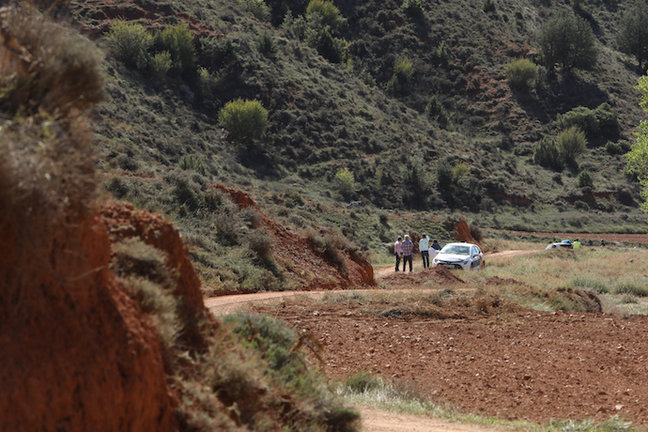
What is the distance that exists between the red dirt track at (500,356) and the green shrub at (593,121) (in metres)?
61.5

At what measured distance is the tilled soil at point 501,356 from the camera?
10.7m

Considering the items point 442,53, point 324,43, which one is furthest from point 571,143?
point 324,43

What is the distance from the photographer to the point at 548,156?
70.2 meters

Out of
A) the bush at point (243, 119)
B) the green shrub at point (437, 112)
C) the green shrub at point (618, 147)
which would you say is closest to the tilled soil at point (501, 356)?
the bush at point (243, 119)

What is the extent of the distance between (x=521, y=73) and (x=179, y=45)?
39.6 metres

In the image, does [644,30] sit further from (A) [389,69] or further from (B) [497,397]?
(B) [497,397]

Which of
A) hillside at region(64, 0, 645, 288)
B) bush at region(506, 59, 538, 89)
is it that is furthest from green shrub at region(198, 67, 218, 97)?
bush at region(506, 59, 538, 89)

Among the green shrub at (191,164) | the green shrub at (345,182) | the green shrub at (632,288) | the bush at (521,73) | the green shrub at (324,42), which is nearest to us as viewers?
the green shrub at (632,288)

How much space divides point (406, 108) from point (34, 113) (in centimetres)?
6715

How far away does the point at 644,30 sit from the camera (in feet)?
297

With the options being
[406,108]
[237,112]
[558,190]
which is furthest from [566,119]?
[237,112]

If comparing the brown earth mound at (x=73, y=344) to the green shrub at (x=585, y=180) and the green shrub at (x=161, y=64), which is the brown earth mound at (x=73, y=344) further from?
the green shrub at (x=585, y=180)

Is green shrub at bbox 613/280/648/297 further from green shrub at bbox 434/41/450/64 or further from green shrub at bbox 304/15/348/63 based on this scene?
green shrub at bbox 434/41/450/64

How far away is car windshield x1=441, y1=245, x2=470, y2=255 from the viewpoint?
2909 centimetres
